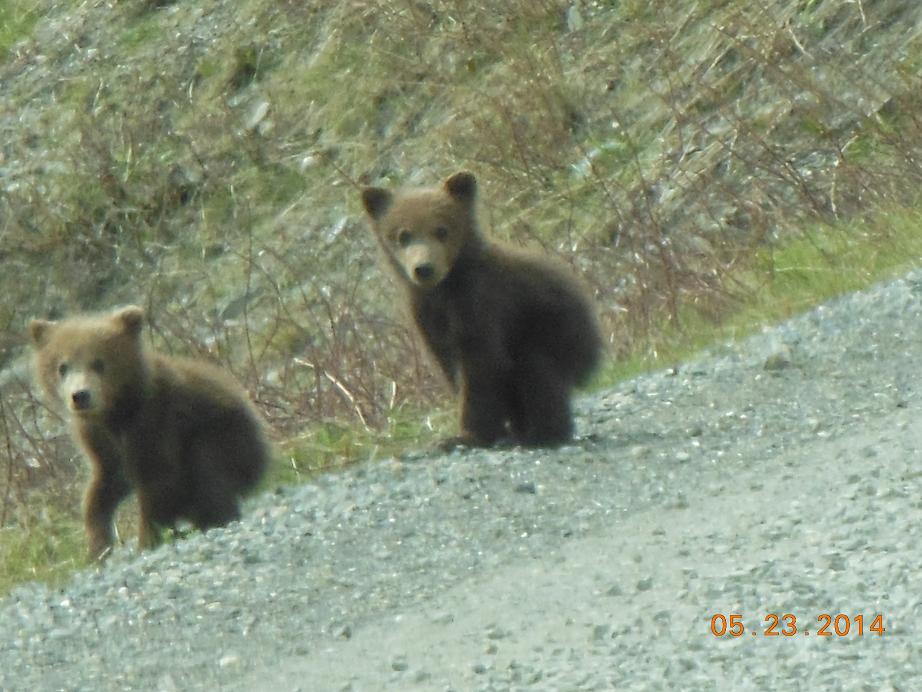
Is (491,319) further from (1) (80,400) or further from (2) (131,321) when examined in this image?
(1) (80,400)

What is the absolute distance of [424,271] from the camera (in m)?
8.93

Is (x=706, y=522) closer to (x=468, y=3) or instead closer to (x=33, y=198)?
(x=468, y=3)

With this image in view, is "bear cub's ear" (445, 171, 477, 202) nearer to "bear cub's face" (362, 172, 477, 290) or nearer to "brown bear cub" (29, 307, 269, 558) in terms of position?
"bear cub's face" (362, 172, 477, 290)

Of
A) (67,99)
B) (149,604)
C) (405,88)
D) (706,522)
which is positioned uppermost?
(67,99)

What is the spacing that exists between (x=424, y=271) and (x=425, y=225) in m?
0.32

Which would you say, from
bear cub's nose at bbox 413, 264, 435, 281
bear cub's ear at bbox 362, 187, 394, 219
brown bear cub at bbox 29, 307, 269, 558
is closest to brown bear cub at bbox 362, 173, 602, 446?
bear cub's nose at bbox 413, 264, 435, 281

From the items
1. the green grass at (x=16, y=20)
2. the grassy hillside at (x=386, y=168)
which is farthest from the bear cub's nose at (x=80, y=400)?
the green grass at (x=16, y=20)

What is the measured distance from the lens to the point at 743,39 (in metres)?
16.1

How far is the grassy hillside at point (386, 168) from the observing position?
11.9 m

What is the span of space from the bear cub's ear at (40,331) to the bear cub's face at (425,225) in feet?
5.44

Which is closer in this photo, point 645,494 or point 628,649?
point 628,649

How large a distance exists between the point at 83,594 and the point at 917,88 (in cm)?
875

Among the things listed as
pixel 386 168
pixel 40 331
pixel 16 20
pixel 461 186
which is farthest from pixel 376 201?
pixel 16 20

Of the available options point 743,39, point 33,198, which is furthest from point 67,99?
point 743,39
